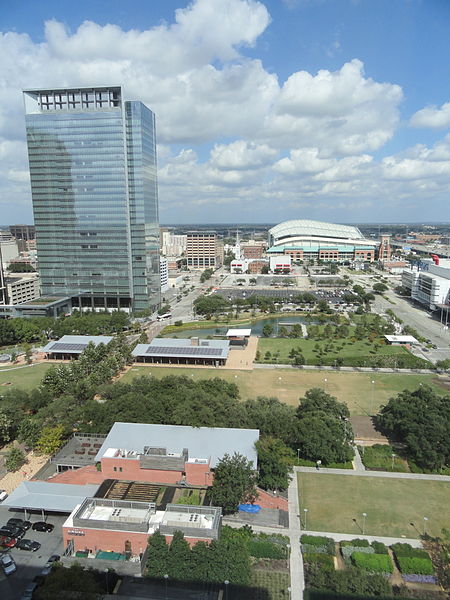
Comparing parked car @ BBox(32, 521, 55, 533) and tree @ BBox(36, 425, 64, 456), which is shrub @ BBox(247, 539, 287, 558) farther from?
tree @ BBox(36, 425, 64, 456)

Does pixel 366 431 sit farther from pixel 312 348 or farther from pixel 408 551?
pixel 312 348

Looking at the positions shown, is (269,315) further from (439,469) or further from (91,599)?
(91,599)

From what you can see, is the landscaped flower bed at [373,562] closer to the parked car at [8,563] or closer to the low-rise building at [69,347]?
the parked car at [8,563]

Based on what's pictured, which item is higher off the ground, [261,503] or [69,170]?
[69,170]

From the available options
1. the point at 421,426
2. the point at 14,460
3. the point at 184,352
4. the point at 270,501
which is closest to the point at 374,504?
the point at 270,501

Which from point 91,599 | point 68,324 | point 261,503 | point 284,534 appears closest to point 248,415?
point 261,503

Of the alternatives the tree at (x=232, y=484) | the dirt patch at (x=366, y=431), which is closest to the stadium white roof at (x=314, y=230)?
the dirt patch at (x=366, y=431)
